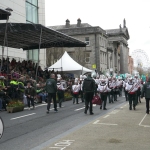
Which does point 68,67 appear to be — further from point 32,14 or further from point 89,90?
point 89,90

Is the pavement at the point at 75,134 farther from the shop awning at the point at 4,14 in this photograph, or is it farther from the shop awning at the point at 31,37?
the shop awning at the point at 31,37

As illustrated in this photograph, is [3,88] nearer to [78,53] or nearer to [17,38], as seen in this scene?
[17,38]

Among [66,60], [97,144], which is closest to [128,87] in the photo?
[97,144]

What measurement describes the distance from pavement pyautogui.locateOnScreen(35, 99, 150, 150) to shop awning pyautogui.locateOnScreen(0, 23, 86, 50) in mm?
11251

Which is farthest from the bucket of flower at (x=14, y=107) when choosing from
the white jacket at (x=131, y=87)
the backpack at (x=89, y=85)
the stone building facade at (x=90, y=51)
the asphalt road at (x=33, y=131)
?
the stone building facade at (x=90, y=51)

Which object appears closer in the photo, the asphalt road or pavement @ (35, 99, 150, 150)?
pavement @ (35, 99, 150, 150)

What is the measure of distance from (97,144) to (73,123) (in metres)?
4.36

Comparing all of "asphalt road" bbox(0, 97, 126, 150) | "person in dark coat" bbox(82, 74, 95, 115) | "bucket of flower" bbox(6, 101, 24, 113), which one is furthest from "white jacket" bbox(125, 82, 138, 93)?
"bucket of flower" bbox(6, 101, 24, 113)

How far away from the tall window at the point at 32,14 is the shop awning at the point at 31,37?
619cm

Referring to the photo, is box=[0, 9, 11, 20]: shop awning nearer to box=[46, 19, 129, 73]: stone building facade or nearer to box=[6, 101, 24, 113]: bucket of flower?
box=[6, 101, 24, 113]: bucket of flower

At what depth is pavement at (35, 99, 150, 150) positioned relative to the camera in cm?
872

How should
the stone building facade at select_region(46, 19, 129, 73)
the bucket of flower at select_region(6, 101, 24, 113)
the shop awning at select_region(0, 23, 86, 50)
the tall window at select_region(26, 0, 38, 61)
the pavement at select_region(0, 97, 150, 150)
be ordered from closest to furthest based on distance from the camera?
1. the pavement at select_region(0, 97, 150, 150)
2. the bucket of flower at select_region(6, 101, 24, 113)
3. the shop awning at select_region(0, 23, 86, 50)
4. the tall window at select_region(26, 0, 38, 61)
5. the stone building facade at select_region(46, 19, 129, 73)

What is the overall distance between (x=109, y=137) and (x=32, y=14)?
32.1 metres

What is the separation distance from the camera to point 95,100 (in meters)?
17.0
